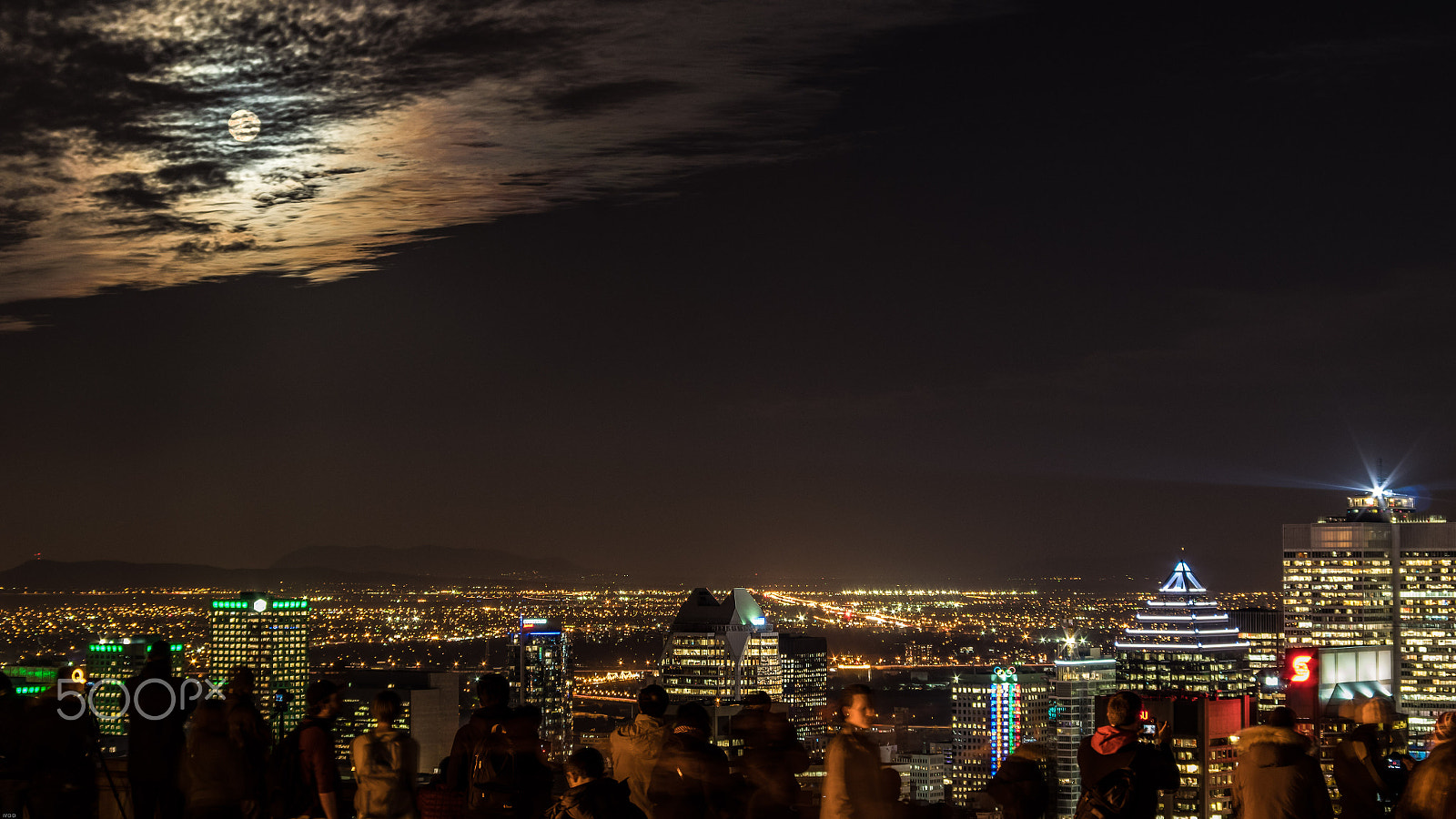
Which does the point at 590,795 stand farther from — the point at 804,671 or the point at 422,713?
the point at 804,671

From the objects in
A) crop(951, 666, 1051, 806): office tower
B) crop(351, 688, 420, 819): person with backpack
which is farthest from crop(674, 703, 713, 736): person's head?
crop(951, 666, 1051, 806): office tower

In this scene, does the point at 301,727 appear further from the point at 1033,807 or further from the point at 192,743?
the point at 1033,807

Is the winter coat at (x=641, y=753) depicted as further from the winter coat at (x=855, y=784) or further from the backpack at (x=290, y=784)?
the backpack at (x=290, y=784)

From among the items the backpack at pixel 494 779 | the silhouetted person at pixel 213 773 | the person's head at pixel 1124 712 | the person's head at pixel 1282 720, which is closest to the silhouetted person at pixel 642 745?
the backpack at pixel 494 779

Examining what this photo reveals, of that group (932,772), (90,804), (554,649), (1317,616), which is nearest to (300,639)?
(554,649)

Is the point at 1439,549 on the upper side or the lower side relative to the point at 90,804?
upper

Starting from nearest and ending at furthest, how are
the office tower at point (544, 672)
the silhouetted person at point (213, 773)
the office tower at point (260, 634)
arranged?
the silhouetted person at point (213, 773) → the office tower at point (260, 634) → the office tower at point (544, 672)
